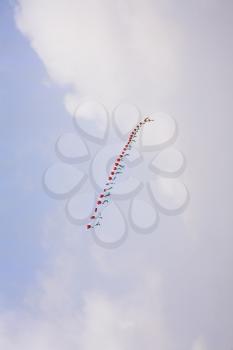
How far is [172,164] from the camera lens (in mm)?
12117

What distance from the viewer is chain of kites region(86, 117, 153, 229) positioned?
11.8 m

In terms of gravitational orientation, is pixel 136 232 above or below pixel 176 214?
below

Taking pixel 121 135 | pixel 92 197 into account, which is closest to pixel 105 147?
pixel 121 135

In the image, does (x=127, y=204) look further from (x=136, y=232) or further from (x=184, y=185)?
(x=184, y=185)

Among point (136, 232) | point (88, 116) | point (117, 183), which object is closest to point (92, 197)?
point (117, 183)

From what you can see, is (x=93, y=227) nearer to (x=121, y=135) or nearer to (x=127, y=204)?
(x=127, y=204)

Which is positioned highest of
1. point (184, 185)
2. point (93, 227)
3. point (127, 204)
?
point (184, 185)

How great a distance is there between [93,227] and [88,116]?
3218 millimetres

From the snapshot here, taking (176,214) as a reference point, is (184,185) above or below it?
above

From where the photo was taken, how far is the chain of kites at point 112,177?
1181 centimetres

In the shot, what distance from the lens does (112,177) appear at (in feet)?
39.9

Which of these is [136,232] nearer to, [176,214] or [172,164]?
[176,214]

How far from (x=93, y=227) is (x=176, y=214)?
2.35 m

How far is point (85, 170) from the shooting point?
12.2 m
